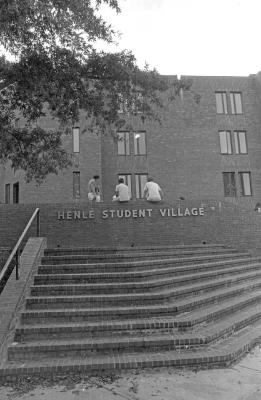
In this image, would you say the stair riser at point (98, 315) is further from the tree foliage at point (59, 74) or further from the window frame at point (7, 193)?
the window frame at point (7, 193)

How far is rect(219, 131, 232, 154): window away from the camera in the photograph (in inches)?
1076

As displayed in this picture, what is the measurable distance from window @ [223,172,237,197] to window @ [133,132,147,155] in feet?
19.4

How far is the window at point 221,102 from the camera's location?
28.1m

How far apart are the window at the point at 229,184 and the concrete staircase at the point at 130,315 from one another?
17.1 meters

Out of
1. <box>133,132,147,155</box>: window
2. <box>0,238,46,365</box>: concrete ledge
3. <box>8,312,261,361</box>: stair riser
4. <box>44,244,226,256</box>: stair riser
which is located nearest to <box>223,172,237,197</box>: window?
<box>133,132,147,155</box>: window

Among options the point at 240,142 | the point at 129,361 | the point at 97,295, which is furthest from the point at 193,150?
the point at 129,361

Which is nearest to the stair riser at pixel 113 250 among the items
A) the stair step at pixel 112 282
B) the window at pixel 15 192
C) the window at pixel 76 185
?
the stair step at pixel 112 282

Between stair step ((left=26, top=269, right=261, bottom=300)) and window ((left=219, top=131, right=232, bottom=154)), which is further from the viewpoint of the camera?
window ((left=219, top=131, right=232, bottom=154))

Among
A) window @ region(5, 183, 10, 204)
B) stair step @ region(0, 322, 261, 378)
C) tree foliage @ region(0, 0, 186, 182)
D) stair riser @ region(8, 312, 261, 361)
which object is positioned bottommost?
stair step @ region(0, 322, 261, 378)

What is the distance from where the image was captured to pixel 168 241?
519 inches

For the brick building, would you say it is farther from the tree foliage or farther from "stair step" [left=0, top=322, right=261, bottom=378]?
"stair step" [left=0, top=322, right=261, bottom=378]

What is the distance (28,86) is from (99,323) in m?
4.67

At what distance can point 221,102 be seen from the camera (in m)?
28.2

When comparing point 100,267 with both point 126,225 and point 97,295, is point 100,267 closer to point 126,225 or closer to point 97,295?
point 97,295
